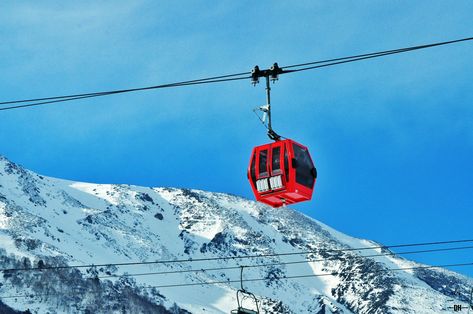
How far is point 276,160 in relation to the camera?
92.2ft

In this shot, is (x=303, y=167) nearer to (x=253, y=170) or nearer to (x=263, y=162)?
(x=263, y=162)

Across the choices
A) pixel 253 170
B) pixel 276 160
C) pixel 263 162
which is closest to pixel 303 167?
pixel 276 160

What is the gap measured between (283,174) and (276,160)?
1.91ft

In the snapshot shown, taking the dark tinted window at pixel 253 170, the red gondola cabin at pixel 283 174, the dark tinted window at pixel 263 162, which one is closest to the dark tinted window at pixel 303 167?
the red gondola cabin at pixel 283 174

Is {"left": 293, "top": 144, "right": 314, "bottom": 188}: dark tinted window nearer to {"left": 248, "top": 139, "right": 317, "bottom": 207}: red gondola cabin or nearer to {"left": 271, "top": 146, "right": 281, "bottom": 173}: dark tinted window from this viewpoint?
{"left": 248, "top": 139, "right": 317, "bottom": 207}: red gondola cabin

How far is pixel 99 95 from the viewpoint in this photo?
25.0m

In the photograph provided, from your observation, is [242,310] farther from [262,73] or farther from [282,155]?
[262,73]

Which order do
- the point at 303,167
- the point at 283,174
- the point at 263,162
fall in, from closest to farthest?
1. the point at 283,174
2. the point at 303,167
3. the point at 263,162

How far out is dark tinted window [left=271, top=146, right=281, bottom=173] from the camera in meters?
27.9

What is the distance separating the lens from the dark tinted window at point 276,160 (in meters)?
27.9

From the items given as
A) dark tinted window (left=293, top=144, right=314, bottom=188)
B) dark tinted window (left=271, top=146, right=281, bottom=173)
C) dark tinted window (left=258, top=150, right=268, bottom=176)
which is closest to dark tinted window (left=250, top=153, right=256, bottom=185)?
dark tinted window (left=258, top=150, right=268, bottom=176)

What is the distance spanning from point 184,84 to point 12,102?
17.1ft

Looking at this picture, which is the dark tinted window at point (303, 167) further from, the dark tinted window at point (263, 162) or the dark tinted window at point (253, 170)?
the dark tinted window at point (253, 170)

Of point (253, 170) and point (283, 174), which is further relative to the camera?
point (253, 170)
